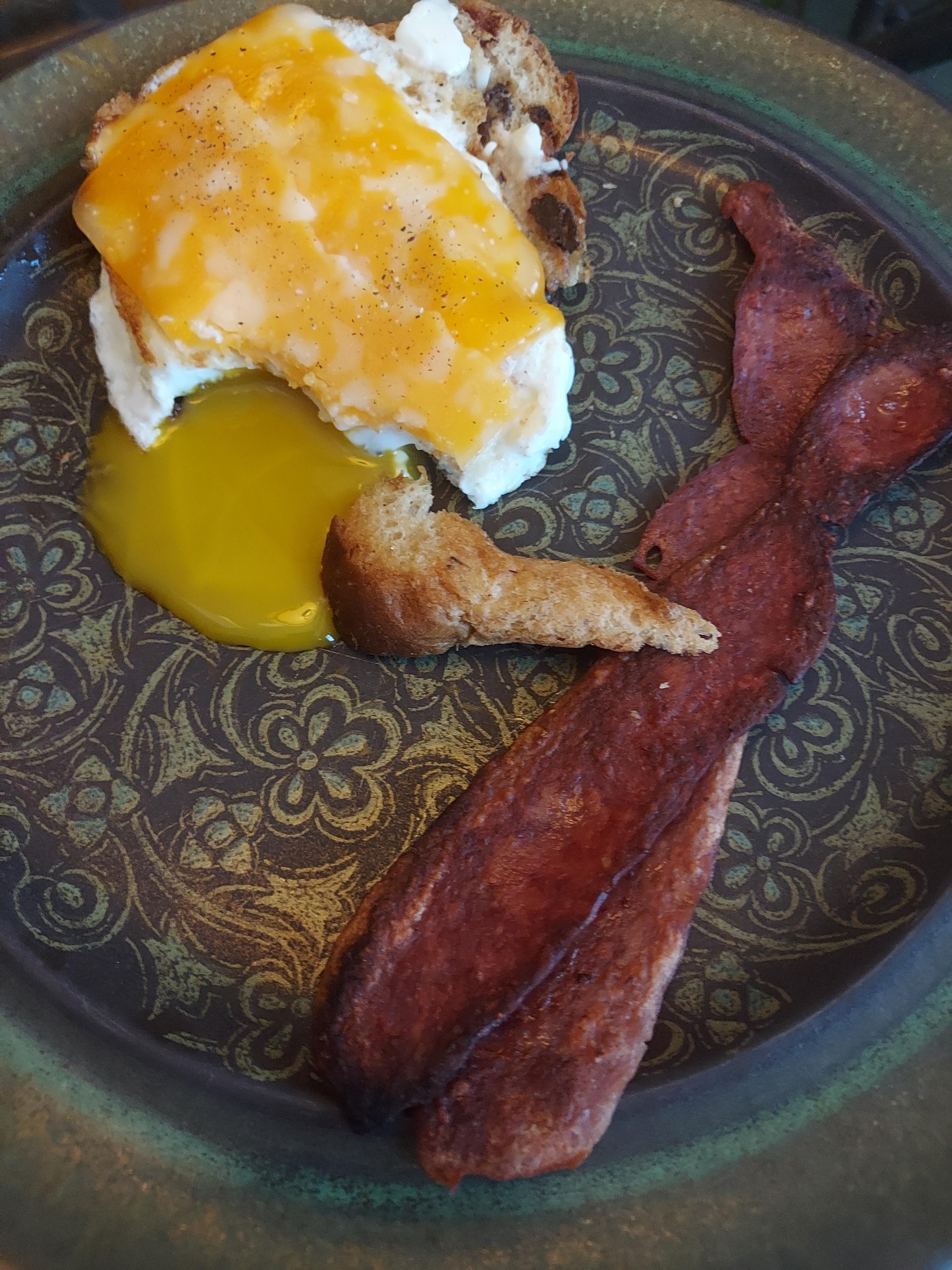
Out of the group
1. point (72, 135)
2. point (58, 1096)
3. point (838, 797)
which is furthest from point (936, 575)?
point (72, 135)

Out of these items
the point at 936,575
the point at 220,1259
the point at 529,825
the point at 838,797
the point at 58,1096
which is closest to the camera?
the point at 220,1259

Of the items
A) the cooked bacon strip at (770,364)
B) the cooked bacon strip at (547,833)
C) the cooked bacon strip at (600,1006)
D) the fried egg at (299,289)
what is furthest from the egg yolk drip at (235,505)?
the cooked bacon strip at (600,1006)

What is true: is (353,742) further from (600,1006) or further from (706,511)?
(706,511)

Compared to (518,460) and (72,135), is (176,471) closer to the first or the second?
(518,460)

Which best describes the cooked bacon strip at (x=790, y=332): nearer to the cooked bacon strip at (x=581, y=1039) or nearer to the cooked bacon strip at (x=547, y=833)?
the cooked bacon strip at (x=547, y=833)

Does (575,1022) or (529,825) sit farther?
(529,825)

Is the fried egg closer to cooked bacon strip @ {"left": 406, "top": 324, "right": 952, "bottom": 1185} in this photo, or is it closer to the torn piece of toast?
the torn piece of toast

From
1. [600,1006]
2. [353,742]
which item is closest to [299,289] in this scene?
[353,742]
